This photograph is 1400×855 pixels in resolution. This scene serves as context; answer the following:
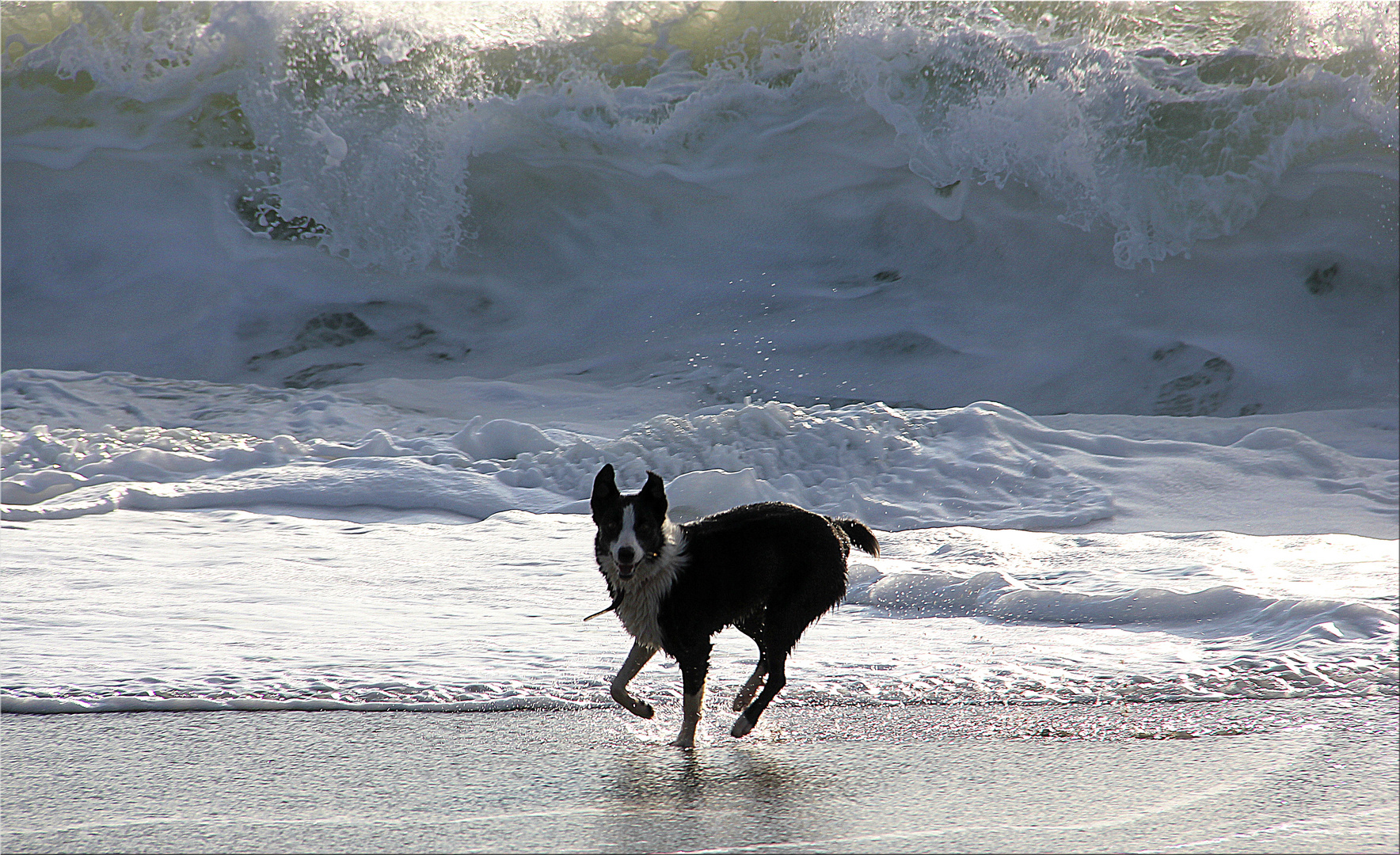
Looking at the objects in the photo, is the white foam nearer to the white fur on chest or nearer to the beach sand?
the beach sand

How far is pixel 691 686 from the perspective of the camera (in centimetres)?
310

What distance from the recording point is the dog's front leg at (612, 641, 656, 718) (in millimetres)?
3152

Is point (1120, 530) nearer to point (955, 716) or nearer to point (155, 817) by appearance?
point (955, 716)

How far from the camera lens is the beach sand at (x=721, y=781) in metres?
2.49

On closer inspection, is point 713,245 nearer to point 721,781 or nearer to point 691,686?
point 691,686

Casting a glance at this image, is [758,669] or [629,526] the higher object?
[629,526]

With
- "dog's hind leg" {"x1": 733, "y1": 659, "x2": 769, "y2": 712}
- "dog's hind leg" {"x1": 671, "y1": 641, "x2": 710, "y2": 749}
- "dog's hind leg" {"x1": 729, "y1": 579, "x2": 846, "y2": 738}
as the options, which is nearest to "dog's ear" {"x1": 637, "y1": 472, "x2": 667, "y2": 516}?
"dog's hind leg" {"x1": 671, "y1": 641, "x2": 710, "y2": 749}

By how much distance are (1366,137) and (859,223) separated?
6.82m

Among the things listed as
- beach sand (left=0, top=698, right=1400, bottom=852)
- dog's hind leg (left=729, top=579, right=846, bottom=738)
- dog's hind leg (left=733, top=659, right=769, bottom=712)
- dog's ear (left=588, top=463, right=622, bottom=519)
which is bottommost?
beach sand (left=0, top=698, right=1400, bottom=852)

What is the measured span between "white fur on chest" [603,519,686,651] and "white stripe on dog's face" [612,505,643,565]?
12 cm

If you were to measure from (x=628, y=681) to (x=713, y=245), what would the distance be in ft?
44.6

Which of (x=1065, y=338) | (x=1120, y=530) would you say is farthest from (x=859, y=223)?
(x=1120, y=530)

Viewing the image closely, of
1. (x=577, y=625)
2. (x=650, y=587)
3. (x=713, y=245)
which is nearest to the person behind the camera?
(x=650, y=587)

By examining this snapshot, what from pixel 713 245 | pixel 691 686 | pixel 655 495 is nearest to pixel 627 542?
pixel 655 495
